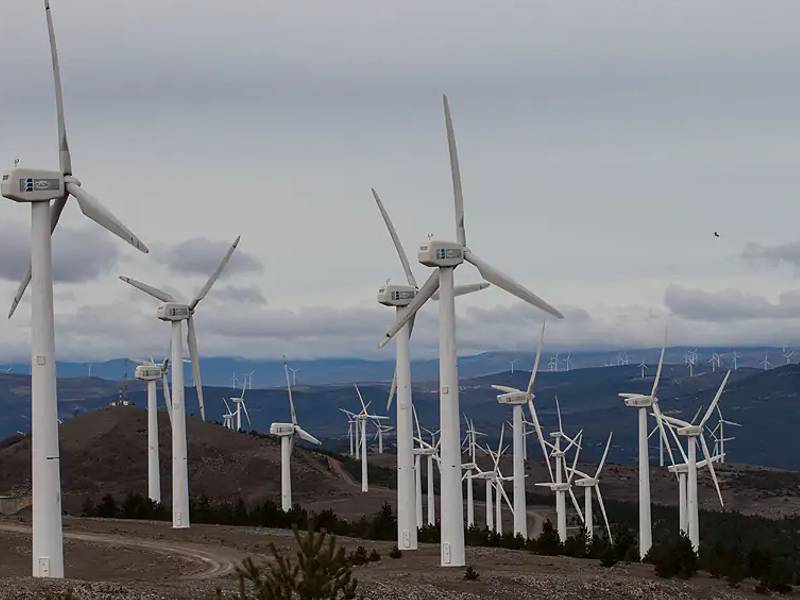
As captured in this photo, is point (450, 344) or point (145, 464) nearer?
point (450, 344)

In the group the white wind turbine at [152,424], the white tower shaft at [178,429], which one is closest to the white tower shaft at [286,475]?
the white wind turbine at [152,424]

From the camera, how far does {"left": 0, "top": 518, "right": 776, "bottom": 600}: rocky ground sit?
4278cm

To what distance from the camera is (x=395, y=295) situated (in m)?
64.1

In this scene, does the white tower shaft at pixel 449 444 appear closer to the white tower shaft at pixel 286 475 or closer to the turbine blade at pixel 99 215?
Answer: the turbine blade at pixel 99 215

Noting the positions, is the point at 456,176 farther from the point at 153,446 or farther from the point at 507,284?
the point at 153,446

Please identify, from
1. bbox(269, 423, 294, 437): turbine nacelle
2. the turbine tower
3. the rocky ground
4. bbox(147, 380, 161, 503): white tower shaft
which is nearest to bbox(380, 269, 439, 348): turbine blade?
the turbine tower

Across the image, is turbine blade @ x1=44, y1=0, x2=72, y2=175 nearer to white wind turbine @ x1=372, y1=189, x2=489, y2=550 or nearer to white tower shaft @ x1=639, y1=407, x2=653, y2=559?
white wind turbine @ x1=372, y1=189, x2=489, y2=550

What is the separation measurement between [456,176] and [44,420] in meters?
19.6

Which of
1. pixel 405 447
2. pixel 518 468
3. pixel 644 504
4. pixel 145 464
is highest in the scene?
pixel 405 447

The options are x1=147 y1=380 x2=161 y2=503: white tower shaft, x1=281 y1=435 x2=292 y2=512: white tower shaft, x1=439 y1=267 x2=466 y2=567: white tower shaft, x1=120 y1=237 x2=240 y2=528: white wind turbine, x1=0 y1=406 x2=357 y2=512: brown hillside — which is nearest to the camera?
x1=439 y1=267 x2=466 y2=567: white tower shaft

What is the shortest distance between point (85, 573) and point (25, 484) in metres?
93.4

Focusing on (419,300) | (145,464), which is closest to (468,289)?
(419,300)

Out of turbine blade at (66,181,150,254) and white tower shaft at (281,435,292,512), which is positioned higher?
turbine blade at (66,181,150,254)

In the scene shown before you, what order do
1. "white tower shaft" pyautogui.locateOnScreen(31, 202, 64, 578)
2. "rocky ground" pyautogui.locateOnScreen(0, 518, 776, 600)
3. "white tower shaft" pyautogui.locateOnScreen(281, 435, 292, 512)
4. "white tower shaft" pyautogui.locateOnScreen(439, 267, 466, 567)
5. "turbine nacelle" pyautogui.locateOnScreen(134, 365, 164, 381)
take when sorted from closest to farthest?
"rocky ground" pyautogui.locateOnScreen(0, 518, 776, 600), "white tower shaft" pyautogui.locateOnScreen(31, 202, 64, 578), "white tower shaft" pyautogui.locateOnScreen(439, 267, 466, 567), "white tower shaft" pyautogui.locateOnScreen(281, 435, 292, 512), "turbine nacelle" pyautogui.locateOnScreen(134, 365, 164, 381)
